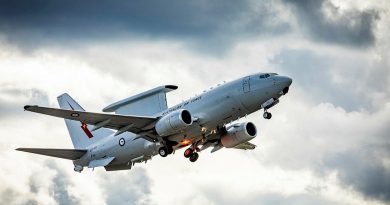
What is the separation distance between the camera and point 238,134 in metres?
71.0

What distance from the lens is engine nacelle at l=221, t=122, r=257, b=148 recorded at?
233 feet

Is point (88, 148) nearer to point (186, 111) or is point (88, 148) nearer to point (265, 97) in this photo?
point (186, 111)

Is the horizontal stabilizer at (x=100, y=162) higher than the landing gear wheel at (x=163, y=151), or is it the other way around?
the horizontal stabilizer at (x=100, y=162)

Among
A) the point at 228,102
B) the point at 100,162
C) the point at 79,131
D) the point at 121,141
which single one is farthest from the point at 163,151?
the point at 79,131

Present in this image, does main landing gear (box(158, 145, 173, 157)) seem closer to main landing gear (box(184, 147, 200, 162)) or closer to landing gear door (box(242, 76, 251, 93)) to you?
main landing gear (box(184, 147, 200, 162))

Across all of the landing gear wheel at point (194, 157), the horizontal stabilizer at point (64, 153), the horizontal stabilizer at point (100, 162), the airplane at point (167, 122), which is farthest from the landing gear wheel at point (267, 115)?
the horizontal stabilizer at point (64, 153)

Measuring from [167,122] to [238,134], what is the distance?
1017 centimetres

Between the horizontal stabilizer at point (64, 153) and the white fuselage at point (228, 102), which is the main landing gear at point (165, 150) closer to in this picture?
the white fuselage at point (228, 102)

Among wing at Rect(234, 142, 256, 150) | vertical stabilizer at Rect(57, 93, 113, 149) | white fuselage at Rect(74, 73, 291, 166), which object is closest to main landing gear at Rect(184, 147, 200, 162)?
white fuselage at Rect(74, 73, 291, 166)

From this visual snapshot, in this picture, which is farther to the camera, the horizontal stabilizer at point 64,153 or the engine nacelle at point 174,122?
the horizontal stabilizer at point 64,153

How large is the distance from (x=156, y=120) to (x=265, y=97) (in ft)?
30.7

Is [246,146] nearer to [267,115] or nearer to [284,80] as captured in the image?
[267,115]

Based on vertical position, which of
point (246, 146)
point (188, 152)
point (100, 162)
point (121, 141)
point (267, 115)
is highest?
point (246, 146)

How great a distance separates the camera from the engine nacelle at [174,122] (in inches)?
2448
